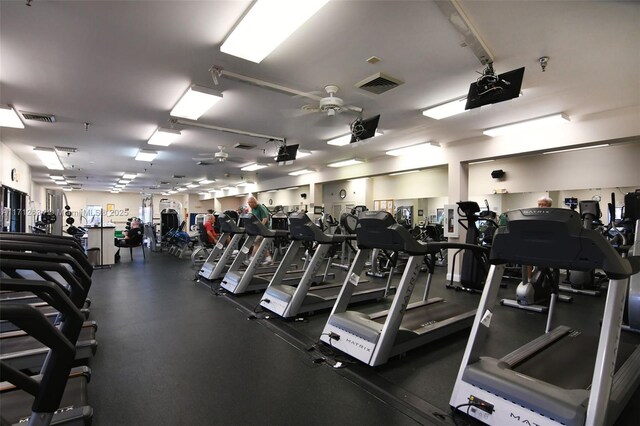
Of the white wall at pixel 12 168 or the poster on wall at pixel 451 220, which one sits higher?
the white wall at pixel 12 168

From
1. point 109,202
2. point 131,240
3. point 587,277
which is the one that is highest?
point 109,202

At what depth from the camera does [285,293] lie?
13.4ft

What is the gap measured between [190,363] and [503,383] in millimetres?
2444

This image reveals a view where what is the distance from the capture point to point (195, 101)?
4.36 m

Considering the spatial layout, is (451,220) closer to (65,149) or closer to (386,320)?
(386,320)

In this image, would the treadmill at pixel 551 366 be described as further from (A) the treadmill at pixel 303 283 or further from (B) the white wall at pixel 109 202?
(B) the white wall at pixel 109 202

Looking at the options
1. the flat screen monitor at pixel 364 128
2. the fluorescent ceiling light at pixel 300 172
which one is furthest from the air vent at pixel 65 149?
the flat screen monitor at pixel 364 128

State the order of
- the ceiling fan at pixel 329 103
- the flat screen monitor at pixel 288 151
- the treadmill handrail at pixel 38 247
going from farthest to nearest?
the flat screen monitor at pixel 288 151, the ceiling fan at pixel 329 103, the treadmill handrail at pixel 38 247

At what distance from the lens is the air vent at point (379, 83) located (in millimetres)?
3738

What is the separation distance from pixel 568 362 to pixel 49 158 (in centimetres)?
1152

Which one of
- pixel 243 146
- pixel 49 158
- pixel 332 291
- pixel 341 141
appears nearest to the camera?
pixel 332 291

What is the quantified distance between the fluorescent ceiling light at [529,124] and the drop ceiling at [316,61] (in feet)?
0.53

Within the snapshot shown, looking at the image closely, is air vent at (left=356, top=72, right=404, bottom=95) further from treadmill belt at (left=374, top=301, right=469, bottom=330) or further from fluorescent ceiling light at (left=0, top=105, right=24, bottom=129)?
fluorescent ceiling light at (left=0, top=105, right=24, bottom=129)

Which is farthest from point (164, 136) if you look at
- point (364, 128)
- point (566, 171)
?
point (566, 171)
